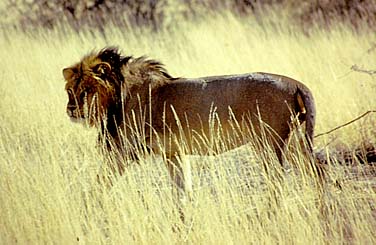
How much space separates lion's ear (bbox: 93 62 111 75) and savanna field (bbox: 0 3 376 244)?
1.59 ft

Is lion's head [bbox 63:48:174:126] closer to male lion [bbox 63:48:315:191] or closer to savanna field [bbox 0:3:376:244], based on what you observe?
Result: male lion [bbox 63:48:315:191]

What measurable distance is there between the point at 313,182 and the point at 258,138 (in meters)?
0.37

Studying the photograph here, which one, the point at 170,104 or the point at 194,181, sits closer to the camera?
the point at 170,104

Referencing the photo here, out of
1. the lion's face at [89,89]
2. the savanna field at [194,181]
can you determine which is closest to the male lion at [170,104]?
the lion's face at [89,89]

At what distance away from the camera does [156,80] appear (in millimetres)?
4902

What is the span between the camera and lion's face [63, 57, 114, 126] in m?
4.90

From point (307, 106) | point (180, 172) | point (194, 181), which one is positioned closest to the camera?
point (307, 106)

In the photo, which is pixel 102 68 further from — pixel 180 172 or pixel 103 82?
pixel 180 172

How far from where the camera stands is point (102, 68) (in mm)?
4930

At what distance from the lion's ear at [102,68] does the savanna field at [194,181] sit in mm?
484

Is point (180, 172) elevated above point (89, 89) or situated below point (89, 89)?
below

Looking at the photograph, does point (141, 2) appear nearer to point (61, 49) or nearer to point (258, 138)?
point (61, 49)

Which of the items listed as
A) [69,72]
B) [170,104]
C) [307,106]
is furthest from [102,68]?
[307,106]

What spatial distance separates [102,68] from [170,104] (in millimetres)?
511
